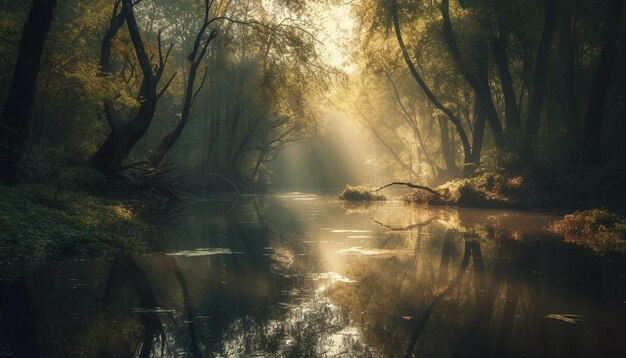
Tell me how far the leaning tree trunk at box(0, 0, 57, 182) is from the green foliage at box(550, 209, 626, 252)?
1313cm

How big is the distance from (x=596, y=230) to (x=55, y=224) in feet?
44.1

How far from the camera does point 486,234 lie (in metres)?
15.0

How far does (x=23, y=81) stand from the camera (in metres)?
12.1

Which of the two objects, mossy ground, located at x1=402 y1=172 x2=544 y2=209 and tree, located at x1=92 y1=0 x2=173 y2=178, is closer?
tree, located at x1=92 y1=0 x2=173 y2=178

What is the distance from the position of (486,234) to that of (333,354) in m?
10.6

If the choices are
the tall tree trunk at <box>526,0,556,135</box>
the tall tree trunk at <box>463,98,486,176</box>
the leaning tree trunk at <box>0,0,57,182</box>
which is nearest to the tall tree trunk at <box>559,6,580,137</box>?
the tall tree trunk at <box>526,0,556,135</box>

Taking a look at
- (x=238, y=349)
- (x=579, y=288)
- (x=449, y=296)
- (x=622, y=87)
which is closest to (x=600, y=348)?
(x=449, y=296)

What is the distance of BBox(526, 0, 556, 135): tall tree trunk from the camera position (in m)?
24.0

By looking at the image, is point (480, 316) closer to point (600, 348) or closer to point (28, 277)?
point (600, 348)

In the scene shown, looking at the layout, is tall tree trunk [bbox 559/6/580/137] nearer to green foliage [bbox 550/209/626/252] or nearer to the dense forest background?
the dense forest background

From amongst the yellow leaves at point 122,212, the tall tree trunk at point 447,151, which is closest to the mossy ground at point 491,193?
the tall tree trunk at point 447,151

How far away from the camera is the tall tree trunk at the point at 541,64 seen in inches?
946

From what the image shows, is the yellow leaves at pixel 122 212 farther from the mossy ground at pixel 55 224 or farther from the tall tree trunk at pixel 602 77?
the tall tree trunk at pixel 602 77

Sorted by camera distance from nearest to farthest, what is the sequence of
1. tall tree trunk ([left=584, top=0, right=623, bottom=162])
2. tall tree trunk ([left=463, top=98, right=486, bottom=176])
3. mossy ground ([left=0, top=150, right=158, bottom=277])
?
mossy ground ([left=0, top=150, right=158, bottom=277]), tall tree trunk ([left=584, top=0, right=623, bottom=162]), tall tree trunk ([left=463, top=98, right=486, bottom=176])
